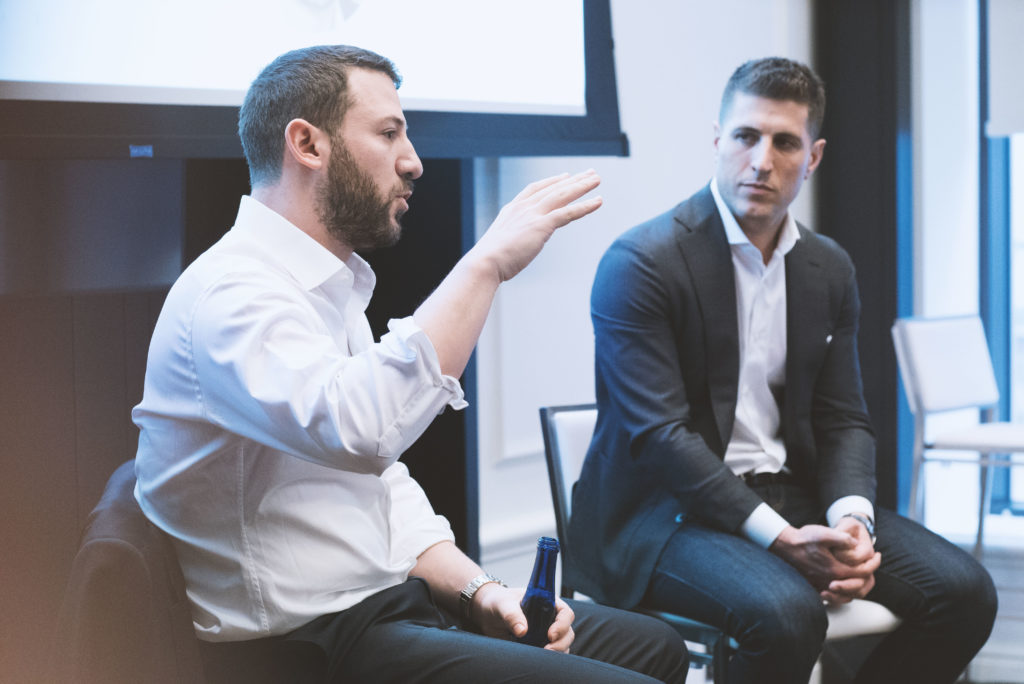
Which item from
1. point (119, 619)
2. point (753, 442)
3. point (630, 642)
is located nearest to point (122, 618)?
point (119, 619)

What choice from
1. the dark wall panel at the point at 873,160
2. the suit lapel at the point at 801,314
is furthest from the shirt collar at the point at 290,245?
the dark wall panel at the point at 873,160

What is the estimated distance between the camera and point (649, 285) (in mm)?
1938

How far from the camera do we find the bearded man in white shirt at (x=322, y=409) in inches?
43.6

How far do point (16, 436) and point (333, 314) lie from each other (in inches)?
27.3

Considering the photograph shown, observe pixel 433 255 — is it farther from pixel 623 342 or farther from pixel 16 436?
pixel 16 436

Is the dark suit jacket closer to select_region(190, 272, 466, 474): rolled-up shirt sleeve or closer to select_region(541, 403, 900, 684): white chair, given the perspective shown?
select_region(541, 403, 900, 684): white chair

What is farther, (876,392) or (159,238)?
(876,392)

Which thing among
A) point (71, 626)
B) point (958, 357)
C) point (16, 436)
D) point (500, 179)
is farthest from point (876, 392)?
point (71, 626)

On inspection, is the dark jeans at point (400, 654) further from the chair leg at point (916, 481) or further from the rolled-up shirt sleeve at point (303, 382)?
the chair leg at point (916, 481)

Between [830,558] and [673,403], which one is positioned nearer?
[830,558]

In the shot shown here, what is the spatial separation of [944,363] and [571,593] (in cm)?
183

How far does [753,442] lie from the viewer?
6.67 feet

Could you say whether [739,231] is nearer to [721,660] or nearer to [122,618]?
[721,660]

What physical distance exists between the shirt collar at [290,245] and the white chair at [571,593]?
81 cm
